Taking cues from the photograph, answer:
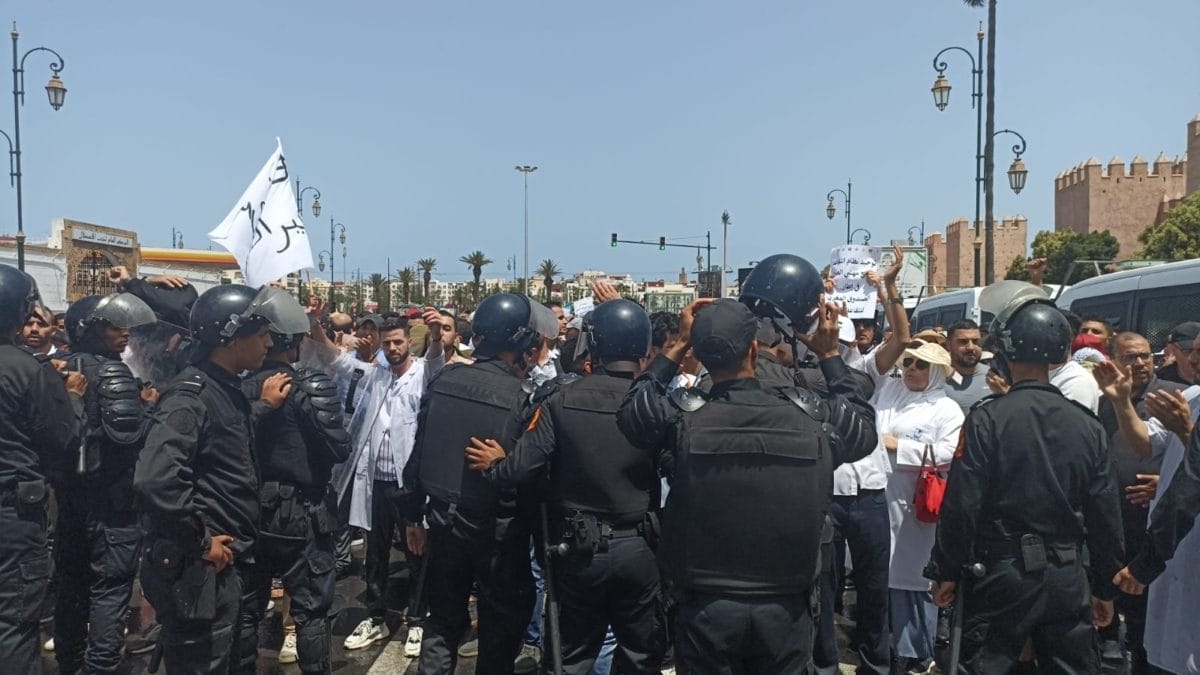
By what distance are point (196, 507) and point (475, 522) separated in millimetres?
1225

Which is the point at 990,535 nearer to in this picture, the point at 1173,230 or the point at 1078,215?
the point at 1173,230

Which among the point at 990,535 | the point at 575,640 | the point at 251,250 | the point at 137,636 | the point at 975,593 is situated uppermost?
the point at 251,250

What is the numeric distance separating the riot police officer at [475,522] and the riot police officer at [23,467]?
1.67m

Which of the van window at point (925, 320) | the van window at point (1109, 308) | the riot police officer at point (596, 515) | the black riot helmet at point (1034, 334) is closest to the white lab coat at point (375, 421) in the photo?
the riot police officer at point (596, 515)

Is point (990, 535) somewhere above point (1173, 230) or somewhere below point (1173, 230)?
below

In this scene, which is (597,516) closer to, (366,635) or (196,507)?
Result: (196,507)

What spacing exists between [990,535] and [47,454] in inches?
164

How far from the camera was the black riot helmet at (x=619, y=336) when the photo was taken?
3.91 m

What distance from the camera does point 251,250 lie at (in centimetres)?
578

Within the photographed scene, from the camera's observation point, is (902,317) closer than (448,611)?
No

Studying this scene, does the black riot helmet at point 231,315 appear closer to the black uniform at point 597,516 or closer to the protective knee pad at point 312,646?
the black uniform at point 597,516

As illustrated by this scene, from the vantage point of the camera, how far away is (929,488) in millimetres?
4523

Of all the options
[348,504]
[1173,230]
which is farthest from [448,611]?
[1173,230]

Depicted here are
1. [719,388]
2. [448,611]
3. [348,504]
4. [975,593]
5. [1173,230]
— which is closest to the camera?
[719,388]
